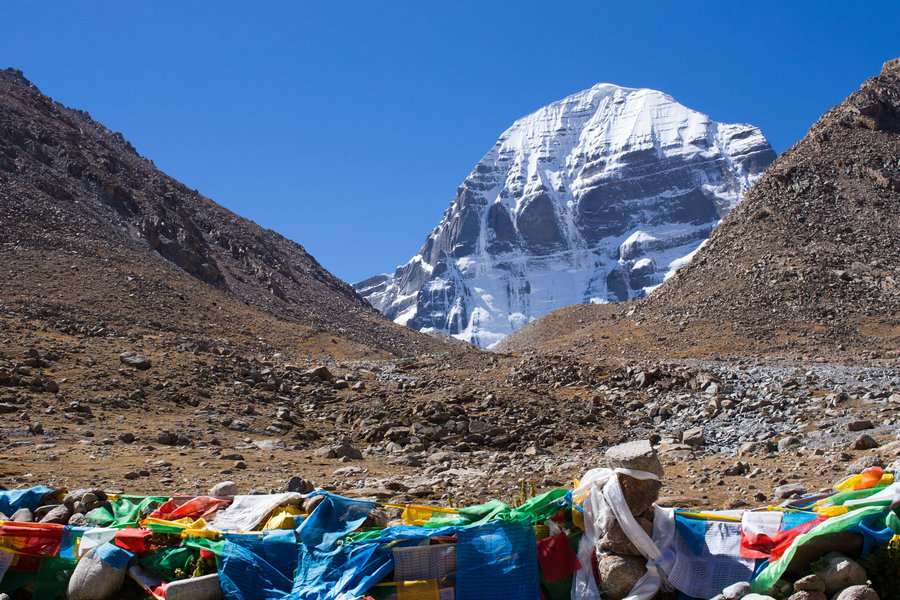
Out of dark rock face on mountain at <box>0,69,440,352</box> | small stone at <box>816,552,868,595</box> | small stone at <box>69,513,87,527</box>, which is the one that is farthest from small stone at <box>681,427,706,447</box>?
dark rock face on mountain at <box>0,69,440,352</box>

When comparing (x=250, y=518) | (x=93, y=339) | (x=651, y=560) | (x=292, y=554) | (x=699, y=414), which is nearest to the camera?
(x=651, y=560)

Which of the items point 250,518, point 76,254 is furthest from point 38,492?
point 76,254

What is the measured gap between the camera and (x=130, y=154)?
64.8 m

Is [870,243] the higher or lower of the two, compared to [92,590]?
higher

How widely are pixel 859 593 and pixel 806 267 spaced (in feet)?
114

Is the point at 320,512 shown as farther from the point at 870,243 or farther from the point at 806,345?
the point at 870,243

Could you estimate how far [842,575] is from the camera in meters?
5.35

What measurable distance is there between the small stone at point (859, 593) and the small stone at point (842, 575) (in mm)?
233

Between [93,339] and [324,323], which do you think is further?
[324,323]

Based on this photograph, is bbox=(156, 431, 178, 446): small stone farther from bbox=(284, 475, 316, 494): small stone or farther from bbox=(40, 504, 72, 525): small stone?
bbox=(284, 475, 316, 494): small stone

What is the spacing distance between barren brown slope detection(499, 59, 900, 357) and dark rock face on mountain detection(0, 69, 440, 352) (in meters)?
19.1

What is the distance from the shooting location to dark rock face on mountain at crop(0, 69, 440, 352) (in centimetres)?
3731

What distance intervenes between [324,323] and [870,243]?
33.2m

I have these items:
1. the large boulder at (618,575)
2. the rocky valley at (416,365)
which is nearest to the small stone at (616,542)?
the large boulder at (618,575)
